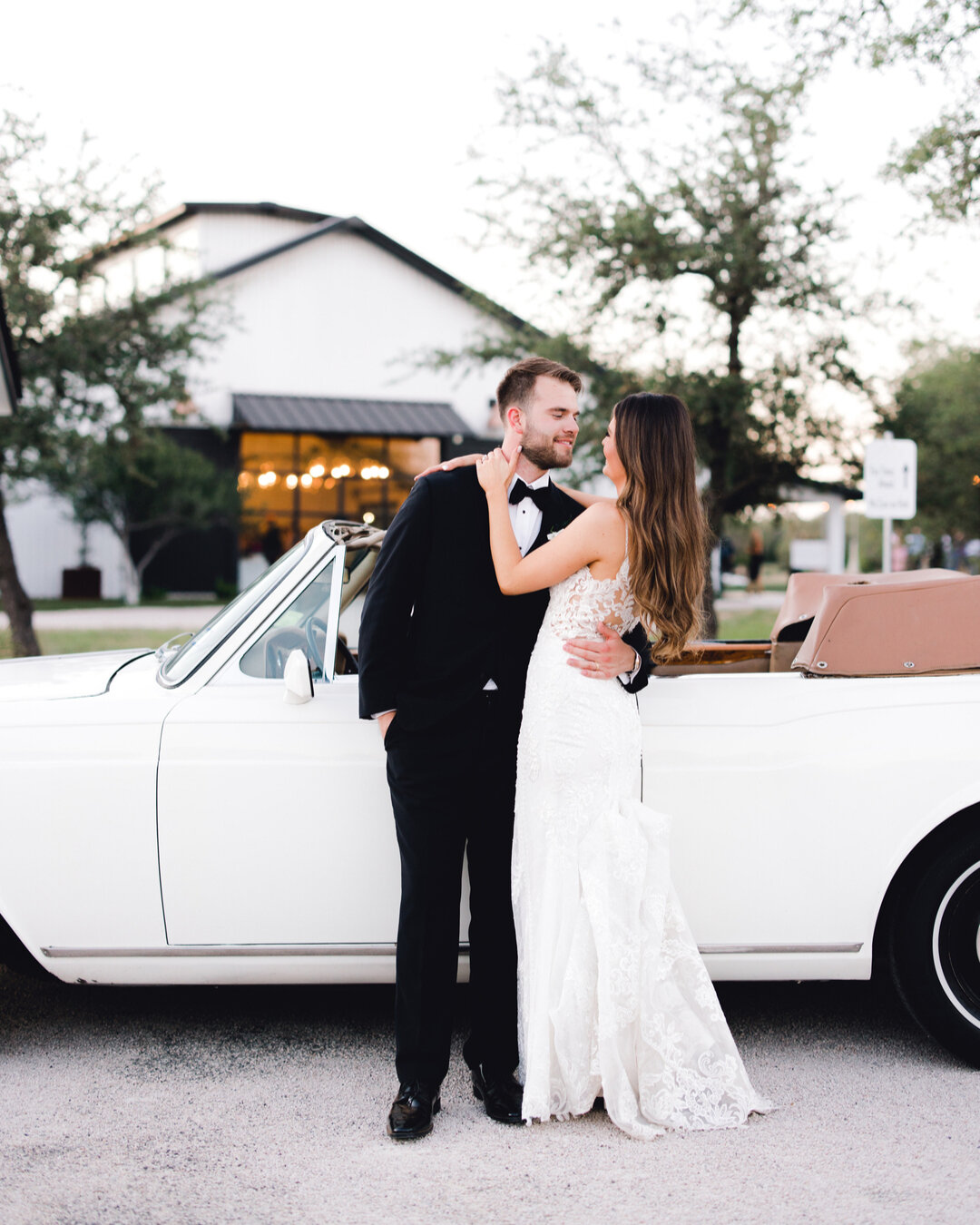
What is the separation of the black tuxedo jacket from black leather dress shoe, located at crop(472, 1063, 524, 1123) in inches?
39.9

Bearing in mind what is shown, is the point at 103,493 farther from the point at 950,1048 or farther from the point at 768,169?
the point at 950,1048

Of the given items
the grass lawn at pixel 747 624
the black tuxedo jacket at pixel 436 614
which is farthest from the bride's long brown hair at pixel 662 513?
the grass lawn at pixel 747 624

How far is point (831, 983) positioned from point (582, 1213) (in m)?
1.97

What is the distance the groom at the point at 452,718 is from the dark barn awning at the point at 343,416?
2365 cm

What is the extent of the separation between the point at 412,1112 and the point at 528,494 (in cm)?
168

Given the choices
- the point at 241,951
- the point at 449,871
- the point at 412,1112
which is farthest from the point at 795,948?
the point at 241,951

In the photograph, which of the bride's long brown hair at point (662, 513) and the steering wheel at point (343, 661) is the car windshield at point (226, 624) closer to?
the steering wheel at point (343, 661)

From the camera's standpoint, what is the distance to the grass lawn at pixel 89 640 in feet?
48.5

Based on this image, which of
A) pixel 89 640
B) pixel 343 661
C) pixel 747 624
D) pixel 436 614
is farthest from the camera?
pixel 747 624

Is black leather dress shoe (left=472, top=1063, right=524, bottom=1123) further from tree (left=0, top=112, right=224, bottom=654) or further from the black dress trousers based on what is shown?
tree (left=0, top=112, right=224, bottom=654)

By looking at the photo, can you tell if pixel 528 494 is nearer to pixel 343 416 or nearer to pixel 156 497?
pixel 156 497

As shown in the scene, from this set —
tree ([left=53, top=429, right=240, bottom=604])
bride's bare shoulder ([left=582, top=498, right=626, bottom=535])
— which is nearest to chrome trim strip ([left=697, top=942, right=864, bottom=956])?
bride's bare shoulder ([left=582, top=498, right=626, bottom=535])

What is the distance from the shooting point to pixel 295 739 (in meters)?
3.32

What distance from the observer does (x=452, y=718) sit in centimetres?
305
